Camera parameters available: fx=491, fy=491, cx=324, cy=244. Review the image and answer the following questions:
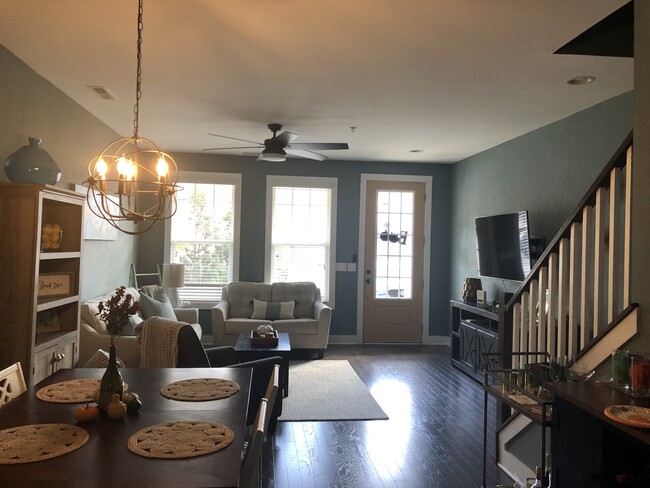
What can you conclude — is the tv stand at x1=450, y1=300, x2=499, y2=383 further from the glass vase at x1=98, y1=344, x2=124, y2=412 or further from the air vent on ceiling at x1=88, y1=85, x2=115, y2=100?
the air vent on ceiling at x1=88, y1=85, x2=115, y2=100

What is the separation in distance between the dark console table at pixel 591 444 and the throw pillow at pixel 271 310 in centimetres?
459

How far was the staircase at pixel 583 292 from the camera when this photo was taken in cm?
238

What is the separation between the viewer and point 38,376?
Result: 122 inches

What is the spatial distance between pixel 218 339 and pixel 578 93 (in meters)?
4.65

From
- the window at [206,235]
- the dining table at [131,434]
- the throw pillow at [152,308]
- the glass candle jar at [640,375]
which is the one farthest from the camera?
the window at [206,235]

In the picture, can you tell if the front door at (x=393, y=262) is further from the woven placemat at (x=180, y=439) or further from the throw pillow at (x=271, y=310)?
the woven placemat at (x=180, y=439)

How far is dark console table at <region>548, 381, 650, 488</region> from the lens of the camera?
1.83 m

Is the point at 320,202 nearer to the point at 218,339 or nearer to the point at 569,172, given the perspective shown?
the point at 218,339

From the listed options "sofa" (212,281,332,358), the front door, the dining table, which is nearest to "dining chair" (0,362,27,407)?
the dining table

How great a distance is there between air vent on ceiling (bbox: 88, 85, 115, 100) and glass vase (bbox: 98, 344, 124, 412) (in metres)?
2.83

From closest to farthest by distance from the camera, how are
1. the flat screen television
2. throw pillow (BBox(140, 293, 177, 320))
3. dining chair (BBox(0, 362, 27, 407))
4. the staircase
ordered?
dining chair (BBox(0, 362, 27, 407)) < the staircase < the flat screen television < throw pillow (BBox(140, 293, 177, 320))

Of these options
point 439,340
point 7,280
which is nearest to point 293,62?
point 7,280

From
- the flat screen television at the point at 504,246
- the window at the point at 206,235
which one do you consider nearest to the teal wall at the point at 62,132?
the window at the point at 206,235

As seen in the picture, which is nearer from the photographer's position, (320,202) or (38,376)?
(38,376)
